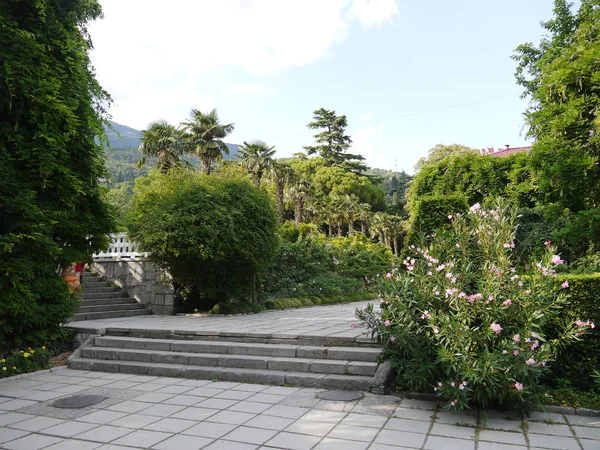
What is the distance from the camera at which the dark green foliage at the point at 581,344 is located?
4812 millimetres

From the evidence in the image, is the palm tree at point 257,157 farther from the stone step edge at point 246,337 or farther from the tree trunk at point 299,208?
the stone step edge at point 246,337

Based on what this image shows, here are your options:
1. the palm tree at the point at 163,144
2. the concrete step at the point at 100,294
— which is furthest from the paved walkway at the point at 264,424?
the palm tree at the point at 163,144

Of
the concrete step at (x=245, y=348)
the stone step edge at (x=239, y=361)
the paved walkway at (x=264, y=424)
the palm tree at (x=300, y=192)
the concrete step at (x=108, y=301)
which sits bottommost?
the paved walkway at (x=264, y=424)

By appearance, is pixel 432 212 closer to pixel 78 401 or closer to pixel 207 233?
pixel 207 233

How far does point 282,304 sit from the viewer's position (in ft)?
43.6

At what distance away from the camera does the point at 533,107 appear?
1838 centimetres

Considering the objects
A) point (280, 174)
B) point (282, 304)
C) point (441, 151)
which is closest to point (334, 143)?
point (441, 151)

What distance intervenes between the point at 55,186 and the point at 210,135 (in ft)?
70.8

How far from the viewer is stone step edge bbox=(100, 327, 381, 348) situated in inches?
247

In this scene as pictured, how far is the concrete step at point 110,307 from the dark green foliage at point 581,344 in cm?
935

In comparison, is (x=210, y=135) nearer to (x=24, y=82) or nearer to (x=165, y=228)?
(x=165, y=228)

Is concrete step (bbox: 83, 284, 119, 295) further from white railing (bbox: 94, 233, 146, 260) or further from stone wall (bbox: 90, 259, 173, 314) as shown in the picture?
white railing (bbox: 94, 233, 146, 260)

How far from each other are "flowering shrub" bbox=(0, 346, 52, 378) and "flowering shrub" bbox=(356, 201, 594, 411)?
5.05m

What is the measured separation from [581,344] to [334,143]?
170ft
